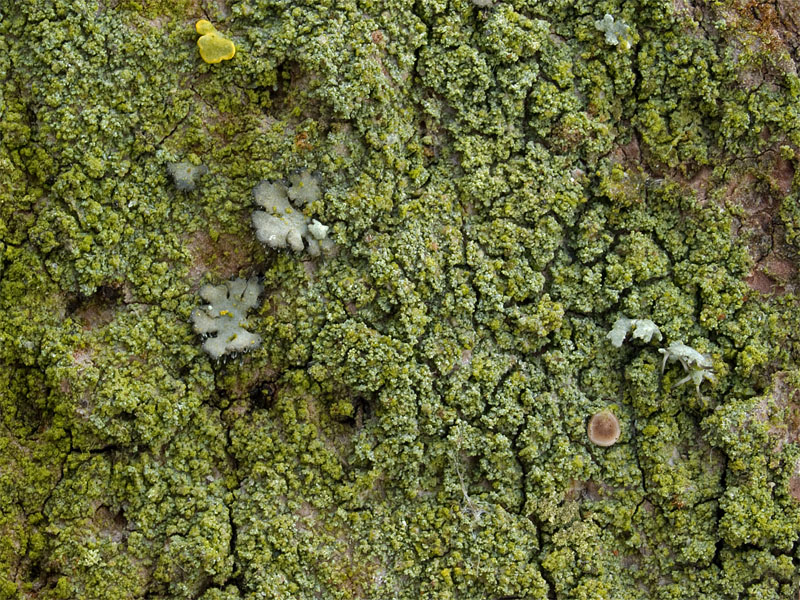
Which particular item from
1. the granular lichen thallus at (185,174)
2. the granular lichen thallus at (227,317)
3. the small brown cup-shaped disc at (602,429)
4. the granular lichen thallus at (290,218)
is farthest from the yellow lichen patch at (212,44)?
the small brown cup-shaped disc at (602,429)

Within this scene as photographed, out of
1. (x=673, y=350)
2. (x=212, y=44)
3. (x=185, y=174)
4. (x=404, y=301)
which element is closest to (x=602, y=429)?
(x=673, y=350)

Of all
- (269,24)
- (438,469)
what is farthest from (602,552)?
(269,24)

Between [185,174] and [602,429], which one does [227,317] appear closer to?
[185,174]

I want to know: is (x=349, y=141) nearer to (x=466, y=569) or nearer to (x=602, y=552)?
(x=466, y=569)

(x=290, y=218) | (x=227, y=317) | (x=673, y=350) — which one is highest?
(x=290, y=218)

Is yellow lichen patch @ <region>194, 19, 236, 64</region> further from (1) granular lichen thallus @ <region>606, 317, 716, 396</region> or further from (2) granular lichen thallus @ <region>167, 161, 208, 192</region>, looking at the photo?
(1) granular lichen thallus @ <region>606, 317, 716, 396</region>
